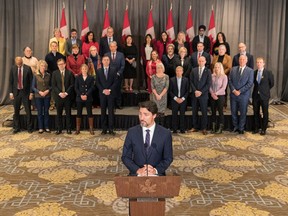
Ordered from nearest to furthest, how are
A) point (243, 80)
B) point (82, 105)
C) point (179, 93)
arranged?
point (243, 80), point (179, 93), point (82, 105)

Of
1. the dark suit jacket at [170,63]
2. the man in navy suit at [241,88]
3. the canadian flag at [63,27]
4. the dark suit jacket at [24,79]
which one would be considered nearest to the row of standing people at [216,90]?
the man in navy suit at [241,88]

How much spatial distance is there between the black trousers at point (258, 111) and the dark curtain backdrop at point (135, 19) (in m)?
3.68

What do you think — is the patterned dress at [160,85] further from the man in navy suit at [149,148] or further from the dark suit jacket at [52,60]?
the man in navy suit at [149,148]

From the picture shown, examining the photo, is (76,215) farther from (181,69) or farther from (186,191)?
(181,69)

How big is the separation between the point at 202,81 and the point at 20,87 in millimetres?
3685

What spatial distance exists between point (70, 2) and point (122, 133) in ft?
15.5

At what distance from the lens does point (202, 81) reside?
8.61m

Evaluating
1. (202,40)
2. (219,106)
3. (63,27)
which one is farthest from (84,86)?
(202,40)

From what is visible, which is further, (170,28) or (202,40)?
(170,28)

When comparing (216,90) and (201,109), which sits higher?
(216,90)

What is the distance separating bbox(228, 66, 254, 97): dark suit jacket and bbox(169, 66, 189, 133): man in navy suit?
0.96 meters

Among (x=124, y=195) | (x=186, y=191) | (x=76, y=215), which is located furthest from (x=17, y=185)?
(x=124, y=195)

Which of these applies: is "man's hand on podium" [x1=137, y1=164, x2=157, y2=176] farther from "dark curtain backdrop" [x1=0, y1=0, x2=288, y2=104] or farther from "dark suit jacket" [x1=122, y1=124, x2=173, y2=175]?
"dark curtain backdrop" [x1=0, y1=0, x2=288, y2=104]

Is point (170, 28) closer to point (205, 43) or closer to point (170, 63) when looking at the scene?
point (205, 43)
